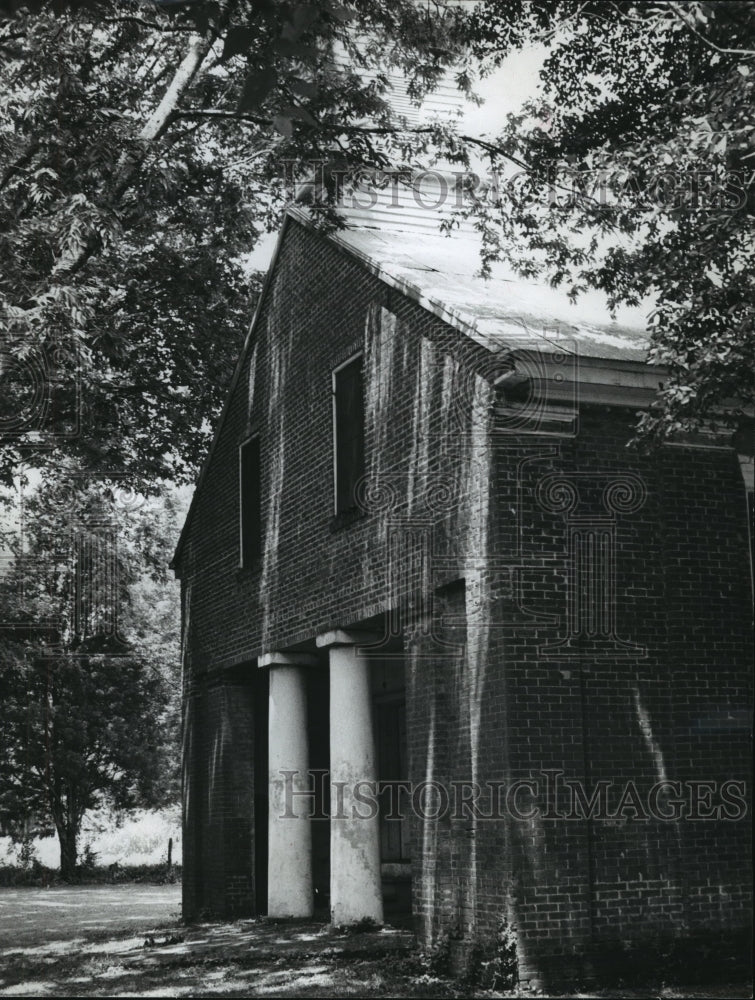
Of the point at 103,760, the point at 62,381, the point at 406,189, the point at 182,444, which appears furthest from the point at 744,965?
the point at 103,760

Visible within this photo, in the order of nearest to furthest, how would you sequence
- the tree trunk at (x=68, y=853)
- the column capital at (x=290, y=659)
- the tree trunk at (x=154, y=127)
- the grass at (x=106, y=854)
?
the tree trunk at (x=154, y=127) → the column capital at (x=290, y=659) → the tree trunk at (x=68, y=853) → the grass at (x=106, y=854)

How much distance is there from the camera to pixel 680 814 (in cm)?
1073

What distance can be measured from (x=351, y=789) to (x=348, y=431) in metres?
4.25

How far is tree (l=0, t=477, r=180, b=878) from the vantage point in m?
35.2

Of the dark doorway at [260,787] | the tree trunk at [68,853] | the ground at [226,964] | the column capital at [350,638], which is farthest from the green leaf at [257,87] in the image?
the tree trunk at [68,853]

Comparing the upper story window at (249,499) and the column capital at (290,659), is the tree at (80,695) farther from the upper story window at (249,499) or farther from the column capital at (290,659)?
the column capital at (290,659)

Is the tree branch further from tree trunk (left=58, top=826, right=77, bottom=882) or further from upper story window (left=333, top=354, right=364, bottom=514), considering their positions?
tree trunk (left=58, top=826, right=77, bottom=882)

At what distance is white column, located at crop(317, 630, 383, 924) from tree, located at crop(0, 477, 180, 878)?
20.2m

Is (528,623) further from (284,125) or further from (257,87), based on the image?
(257,87)

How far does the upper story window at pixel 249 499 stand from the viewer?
17219 mm

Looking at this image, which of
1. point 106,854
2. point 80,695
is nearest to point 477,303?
point 80,695

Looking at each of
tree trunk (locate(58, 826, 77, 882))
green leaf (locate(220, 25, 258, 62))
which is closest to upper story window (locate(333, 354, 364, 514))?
green leaf (locate(220, 25, 258, 62))

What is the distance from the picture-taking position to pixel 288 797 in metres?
15.7

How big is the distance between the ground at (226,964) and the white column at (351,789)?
0.41 metres
